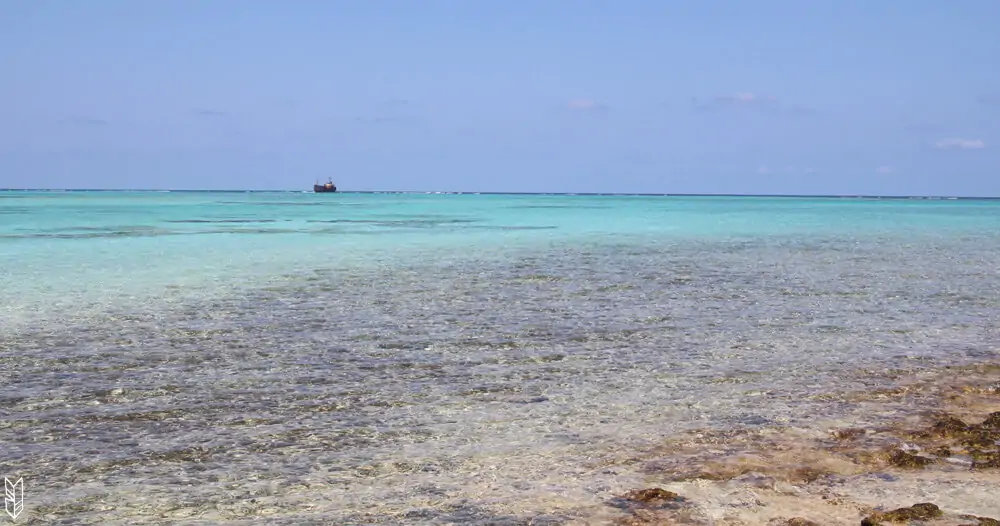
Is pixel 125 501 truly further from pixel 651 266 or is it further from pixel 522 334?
pixel 651 266

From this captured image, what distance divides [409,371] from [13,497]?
517cm

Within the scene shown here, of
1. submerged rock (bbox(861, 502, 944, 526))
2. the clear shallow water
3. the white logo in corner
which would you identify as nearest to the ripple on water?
the clear shallow water

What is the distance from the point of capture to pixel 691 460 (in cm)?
727

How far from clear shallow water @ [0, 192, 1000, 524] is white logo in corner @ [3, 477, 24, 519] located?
0.46 ft

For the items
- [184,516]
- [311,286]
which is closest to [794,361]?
[184,516]

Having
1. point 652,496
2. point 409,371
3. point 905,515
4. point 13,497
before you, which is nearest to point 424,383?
point 409,371

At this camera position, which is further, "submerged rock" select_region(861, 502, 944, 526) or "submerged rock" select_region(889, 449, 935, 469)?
"submerged rock" select_region(889, 449, 935, 469)

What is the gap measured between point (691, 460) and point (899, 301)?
12.5 m

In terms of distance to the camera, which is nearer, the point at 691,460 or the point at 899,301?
the point at 691,460

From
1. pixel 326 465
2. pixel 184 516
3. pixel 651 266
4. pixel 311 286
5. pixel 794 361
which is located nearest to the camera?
pixel 184 516

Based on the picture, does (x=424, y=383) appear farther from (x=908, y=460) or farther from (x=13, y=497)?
(x=908, y=460)

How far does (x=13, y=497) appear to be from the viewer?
634cm

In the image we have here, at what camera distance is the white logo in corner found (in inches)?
240

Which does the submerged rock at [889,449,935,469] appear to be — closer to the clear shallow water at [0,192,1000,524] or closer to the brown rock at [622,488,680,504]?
the clear shallow water at [0,192,1000,524]
